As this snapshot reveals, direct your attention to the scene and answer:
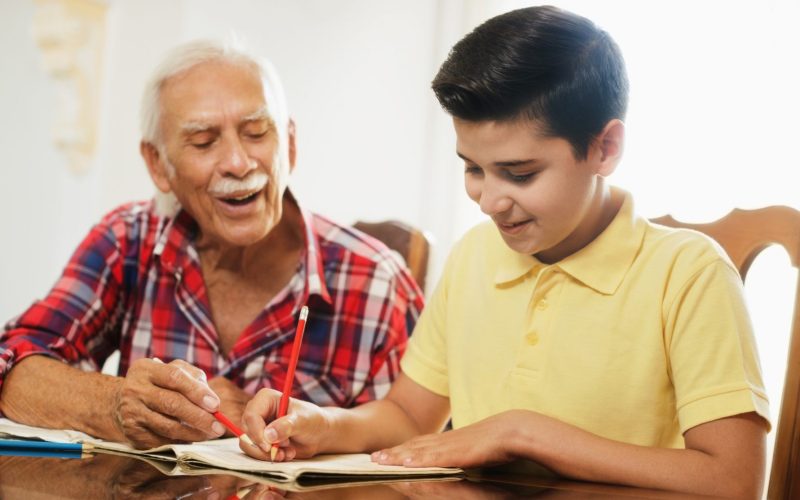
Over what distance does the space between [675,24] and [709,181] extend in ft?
1.40

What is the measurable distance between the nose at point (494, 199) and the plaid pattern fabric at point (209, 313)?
0.64 meters

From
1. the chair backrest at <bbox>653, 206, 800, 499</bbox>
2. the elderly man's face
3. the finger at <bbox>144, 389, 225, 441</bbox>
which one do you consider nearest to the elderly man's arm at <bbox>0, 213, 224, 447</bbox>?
the finger at <bbox>144, 389, 225, 441</bbox>

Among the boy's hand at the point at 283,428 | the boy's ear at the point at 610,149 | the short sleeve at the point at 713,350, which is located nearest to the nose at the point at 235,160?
the boy's hand at the point at 283,428

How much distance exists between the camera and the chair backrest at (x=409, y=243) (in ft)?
6.24

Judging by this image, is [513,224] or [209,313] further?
[209,313]

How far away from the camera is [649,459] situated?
3.18 ft

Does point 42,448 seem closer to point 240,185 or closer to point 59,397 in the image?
point 59,397

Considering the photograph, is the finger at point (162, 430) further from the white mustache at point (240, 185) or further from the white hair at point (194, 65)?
the white hair at point (194, 65)

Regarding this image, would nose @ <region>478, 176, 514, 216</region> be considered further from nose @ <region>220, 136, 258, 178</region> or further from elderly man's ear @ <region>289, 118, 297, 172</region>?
elderly man's ear @ <region>289, 118, 297, 172</region>

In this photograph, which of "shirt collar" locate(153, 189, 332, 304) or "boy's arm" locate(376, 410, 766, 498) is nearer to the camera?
"boy's arm" locate(376, 410, 766, 498)

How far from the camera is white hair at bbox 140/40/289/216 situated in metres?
1.71

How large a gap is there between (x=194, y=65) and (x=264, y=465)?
0.97 m

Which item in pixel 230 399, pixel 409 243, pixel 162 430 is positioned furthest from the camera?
pixel 409 243

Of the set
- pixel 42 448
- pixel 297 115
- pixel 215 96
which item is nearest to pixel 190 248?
pixel 215 96
